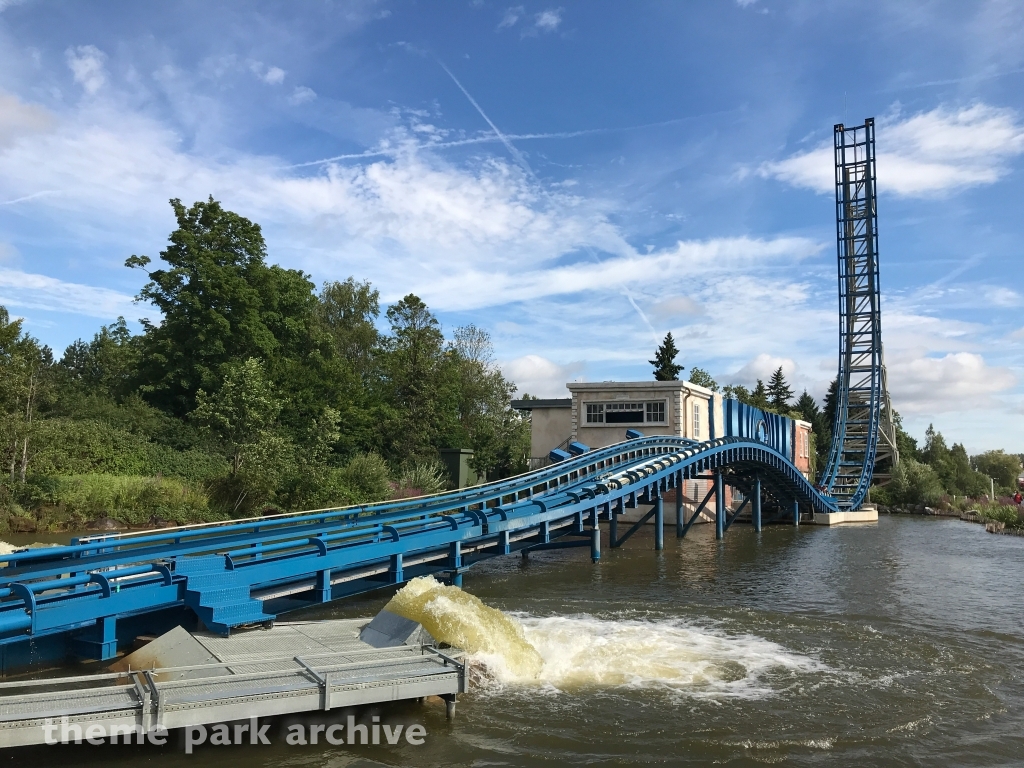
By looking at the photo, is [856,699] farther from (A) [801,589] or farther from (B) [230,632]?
(A) [801,589]

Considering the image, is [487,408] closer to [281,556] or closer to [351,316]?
[351,316]

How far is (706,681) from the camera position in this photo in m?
12.9

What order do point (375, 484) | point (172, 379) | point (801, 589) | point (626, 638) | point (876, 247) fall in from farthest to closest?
point (876, 247), point (172, 379), point (375, 484), point (801, 589), point (626, 638)

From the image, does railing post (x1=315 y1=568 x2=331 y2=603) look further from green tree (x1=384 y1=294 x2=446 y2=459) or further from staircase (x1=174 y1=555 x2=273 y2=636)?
green tree (x1=384 y1=294 x2=446 y2=459)

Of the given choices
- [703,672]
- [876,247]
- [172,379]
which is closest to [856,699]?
[703,672]

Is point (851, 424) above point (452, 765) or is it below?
above

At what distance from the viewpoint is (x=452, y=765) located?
9422 millimetres

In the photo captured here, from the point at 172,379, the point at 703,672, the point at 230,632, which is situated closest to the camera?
the point at 230,632

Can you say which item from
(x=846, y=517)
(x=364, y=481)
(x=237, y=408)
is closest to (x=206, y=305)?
(x=237, y=408)

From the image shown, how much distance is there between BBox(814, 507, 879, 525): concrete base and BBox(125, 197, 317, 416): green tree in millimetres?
36208

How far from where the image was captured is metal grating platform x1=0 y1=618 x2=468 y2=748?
28.0ft

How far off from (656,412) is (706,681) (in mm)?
33555

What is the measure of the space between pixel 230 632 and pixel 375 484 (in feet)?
83.4

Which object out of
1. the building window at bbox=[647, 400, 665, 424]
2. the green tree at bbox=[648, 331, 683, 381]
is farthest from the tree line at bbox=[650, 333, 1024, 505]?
the building window at bbox=[647, 400, 665, 424]
